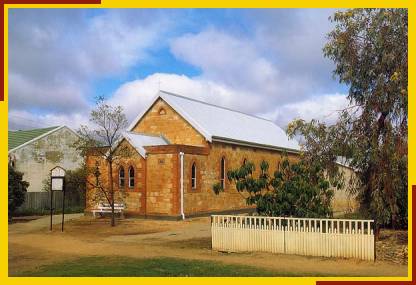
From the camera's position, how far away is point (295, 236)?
598 inches

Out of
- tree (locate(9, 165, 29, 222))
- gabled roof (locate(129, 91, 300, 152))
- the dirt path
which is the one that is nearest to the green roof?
tree (locate(9, 165, 29, 222))

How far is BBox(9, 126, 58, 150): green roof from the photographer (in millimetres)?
38441

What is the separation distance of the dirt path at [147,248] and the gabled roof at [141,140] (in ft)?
14.7

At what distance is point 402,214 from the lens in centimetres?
2108

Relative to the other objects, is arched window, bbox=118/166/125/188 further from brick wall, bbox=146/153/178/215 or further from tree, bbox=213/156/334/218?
tree, bbox=213/156/334/218

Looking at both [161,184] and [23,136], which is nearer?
[161,184]

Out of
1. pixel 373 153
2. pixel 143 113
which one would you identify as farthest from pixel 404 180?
pixel 143 113

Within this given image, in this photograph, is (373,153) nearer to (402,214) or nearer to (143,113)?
(402,214)

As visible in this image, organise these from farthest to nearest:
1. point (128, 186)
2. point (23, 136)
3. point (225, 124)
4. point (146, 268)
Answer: point (23, 136) → point (225, 124) → point (128, 186) → point (146, 268)

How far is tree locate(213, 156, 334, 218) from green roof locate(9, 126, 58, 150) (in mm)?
25432

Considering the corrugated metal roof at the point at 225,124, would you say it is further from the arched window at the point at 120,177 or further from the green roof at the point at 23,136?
the green roof at the point at 23,136

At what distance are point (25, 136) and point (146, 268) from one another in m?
30.7

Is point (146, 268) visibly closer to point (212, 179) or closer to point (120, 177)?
point (120, 177)

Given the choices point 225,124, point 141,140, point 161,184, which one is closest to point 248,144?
point 225,124
